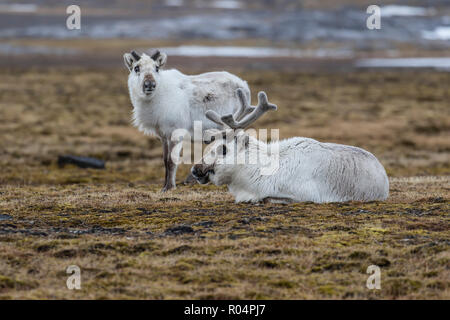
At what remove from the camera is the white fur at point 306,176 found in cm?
1046

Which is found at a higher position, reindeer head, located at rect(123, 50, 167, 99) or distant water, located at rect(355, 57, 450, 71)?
reindeer head, located at rect(123, 50, 167, 99)

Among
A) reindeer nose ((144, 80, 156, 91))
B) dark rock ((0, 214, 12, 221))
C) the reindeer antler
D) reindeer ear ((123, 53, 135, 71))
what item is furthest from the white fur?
reindeer ear ((123, 53, 135, 71))

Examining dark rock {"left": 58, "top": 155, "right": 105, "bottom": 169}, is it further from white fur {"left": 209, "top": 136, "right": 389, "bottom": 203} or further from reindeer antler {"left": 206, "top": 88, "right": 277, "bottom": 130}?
white fur {"left": 209, "top": 136, "right": 389, "bottom": 203}

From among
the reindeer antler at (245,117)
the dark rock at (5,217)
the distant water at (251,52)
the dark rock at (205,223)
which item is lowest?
the dark rock at (5,217)

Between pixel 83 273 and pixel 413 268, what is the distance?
386 cm

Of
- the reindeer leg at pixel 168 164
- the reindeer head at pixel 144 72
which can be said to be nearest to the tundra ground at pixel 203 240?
the reindeer leg at pixel 168 164

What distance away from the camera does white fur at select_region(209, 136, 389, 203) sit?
10461 millimetres

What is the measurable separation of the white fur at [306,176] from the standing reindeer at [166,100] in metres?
2.80

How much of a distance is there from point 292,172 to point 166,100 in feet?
12.8

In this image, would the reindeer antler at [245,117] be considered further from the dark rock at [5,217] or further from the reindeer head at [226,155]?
the dark rock at [5,217]

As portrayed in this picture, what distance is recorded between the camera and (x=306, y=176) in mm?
10461

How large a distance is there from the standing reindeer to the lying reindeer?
2.59 m

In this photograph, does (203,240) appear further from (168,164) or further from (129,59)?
(129,59)

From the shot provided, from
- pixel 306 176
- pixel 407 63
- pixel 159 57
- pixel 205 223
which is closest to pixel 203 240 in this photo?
pixel 205 223
